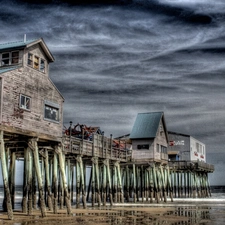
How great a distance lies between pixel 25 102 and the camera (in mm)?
23125

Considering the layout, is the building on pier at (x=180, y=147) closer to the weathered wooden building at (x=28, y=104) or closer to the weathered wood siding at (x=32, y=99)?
the weathered wooden building at (x=28, y=104)

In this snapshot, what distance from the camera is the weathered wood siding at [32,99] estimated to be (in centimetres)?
2164

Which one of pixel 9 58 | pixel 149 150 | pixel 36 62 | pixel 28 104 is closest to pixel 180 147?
pixel 149 150

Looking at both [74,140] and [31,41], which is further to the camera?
[74,140]

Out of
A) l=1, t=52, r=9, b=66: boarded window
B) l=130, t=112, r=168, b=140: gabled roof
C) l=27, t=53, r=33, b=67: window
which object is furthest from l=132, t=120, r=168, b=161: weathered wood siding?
l=1, t=52, r=9, b=66: boarded window

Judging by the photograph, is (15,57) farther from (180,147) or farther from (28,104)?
(180,147)

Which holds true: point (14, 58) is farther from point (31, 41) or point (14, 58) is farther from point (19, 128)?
point (19, 128)

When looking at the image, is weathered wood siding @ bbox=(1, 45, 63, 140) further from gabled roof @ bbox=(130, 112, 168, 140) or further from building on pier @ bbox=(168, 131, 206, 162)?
building on pier @ bbox=(168, 131, 206, 162)

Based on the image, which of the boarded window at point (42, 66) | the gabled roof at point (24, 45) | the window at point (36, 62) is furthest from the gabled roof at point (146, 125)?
the window at point (36, 62)

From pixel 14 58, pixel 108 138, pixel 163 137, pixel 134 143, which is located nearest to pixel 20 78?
pixel 14 58

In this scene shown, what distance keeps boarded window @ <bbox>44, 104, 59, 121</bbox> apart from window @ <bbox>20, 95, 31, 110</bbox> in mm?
1830

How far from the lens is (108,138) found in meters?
37.0

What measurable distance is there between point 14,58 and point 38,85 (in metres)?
2.12

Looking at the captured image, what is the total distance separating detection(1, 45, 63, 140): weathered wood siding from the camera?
21.6 metres
